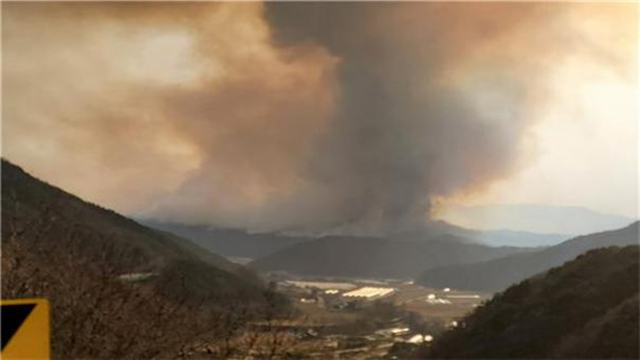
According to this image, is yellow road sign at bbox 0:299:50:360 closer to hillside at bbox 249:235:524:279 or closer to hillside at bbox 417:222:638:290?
hillside at bbox 249:235:524:279

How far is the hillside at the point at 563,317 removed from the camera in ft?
43.7

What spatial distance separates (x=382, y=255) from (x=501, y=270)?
3164 mm

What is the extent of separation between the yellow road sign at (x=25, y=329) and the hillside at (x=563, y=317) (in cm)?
1012

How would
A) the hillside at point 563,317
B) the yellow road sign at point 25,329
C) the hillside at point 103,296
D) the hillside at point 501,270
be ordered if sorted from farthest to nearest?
the hillside at point 501,270 → the hillside at point 563,317 → the hillside at point 103,296 → the yellow road sign at point 25,329

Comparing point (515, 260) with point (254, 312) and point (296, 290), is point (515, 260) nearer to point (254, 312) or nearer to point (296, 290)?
point (296, 290)

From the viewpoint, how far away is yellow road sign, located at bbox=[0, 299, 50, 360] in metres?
3.10

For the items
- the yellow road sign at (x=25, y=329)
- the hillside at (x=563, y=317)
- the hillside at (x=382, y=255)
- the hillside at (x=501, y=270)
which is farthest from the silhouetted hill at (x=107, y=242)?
the yellow road sign at (x=25, y=329)

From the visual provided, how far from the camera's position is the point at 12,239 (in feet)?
26.2

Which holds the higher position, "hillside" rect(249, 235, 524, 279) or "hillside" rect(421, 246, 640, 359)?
"hillside" rect(249, 235, 524, 279)

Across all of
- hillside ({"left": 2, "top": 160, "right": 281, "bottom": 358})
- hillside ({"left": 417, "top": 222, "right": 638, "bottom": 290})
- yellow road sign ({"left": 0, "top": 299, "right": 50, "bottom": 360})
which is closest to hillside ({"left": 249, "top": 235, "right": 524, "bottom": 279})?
hillside ({"left": 417, "top": 222, "right": 638, "bottom": 290})

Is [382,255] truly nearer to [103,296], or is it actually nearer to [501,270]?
[501,270]

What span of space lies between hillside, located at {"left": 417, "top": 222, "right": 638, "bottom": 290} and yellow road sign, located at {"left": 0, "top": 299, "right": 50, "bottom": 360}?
11456 mm

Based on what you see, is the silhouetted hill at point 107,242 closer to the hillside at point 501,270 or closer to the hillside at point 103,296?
the hillside at point 103,296

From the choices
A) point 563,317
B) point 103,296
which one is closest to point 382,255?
point 563,317
